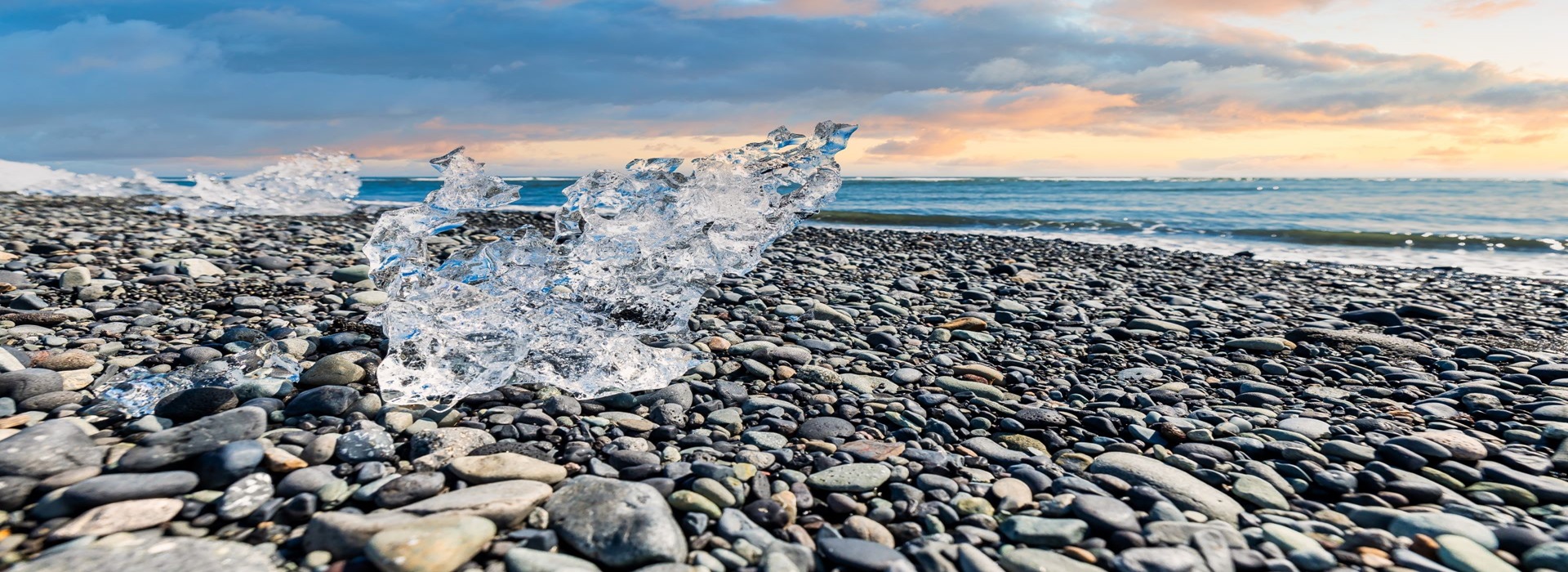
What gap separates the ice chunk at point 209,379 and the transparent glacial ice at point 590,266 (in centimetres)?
36

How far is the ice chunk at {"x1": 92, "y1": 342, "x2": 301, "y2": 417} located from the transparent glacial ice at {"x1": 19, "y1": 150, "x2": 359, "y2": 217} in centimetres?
906

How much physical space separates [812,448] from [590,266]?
5.02 ft

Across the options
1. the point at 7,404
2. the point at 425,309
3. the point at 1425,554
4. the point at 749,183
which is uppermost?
the point at 749,183

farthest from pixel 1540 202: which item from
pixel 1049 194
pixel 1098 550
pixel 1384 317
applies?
pixel 1098 550

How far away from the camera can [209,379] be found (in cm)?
273

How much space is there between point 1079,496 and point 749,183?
2.13 meters

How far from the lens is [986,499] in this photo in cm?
207

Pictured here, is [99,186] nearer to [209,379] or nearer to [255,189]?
[255,189]

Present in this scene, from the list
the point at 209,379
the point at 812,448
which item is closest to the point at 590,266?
the point at 209,379

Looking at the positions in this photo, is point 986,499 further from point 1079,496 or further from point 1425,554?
point 1425,554

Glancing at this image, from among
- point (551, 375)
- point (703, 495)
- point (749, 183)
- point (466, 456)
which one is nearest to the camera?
point (703, 495)

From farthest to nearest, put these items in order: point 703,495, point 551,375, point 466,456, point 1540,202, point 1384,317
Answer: point 1540,202
point 1384,317
point 551,375
point 466,456
point 703,495

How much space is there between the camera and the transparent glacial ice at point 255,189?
455 inches

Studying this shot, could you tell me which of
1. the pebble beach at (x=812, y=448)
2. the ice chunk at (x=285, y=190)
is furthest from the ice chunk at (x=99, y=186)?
the pebble beach at (x=812, y=448)
